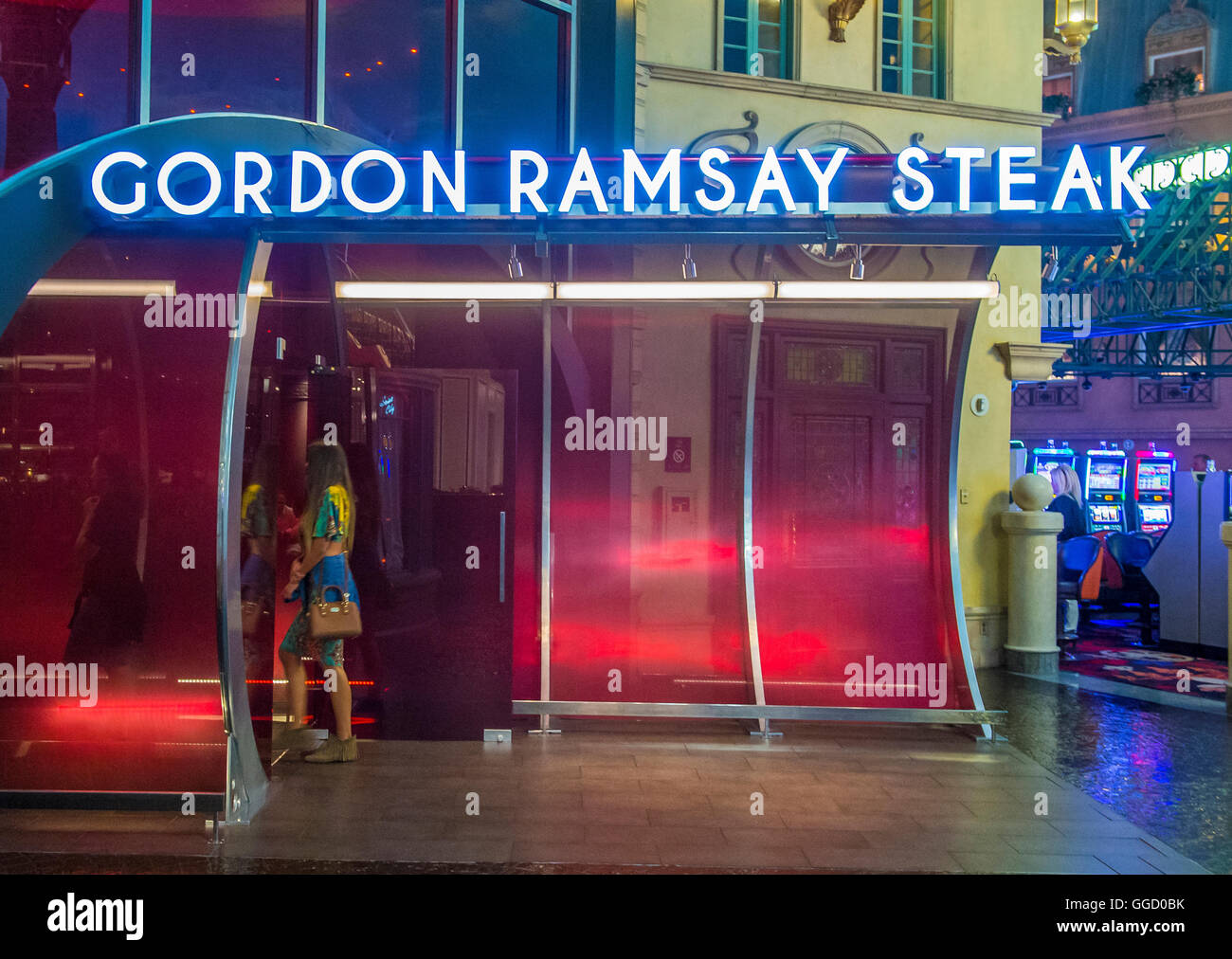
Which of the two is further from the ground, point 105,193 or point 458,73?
point 458,73

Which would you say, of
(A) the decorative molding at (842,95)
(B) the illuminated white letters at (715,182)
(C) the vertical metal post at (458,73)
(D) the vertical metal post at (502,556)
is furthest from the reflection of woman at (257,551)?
(A) the decorative molding at (842,95)

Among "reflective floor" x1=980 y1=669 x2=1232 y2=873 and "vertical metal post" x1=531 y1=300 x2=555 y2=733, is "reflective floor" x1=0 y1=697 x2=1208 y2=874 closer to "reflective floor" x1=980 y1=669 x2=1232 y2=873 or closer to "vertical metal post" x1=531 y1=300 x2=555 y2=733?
A: "reflective floor" x1=980 y1=669 x2=1232 y2=873

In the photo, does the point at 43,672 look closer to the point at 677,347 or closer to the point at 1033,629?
the point at 677,347

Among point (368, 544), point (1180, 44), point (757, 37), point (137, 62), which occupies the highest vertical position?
point (1180, 44)

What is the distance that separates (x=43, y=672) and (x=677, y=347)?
526 centimetres

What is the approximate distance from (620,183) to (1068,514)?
10.7m

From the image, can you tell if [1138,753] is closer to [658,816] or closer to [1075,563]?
[658,816]

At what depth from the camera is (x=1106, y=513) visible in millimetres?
19109

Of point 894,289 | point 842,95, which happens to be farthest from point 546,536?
point 842,95

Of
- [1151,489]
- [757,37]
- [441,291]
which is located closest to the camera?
[441,291]

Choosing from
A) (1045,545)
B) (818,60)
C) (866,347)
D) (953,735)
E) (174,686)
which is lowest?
(953,735)

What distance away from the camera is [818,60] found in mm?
9180

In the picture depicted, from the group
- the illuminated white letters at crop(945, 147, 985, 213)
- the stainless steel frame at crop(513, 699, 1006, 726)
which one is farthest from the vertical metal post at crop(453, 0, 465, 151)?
the stainless steel frame at crop(513, 699, 1006, 726)
